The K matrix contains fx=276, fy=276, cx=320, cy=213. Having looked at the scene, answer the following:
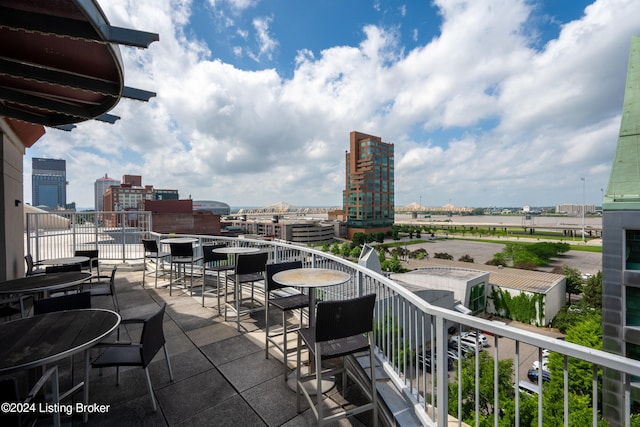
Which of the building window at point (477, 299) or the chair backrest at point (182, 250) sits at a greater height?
Answer: the chair backrest at point (182, 250)

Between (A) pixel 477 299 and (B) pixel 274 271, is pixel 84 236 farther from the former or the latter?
(A) pixel 477 299

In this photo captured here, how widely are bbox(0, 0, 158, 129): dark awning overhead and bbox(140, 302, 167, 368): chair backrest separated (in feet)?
8.41

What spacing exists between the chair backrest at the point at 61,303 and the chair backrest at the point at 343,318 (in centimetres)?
268

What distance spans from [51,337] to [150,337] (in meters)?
0.67

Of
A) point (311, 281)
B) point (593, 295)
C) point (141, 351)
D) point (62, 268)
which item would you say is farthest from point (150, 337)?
point (593, 295)

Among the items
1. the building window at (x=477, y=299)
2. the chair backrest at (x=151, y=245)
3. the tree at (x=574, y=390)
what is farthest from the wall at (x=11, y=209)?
the building window at (x=477, y=299)

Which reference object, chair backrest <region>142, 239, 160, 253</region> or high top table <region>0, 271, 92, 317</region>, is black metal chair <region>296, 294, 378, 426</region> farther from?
chair backrest <region>142, 239, 160, 253</region>

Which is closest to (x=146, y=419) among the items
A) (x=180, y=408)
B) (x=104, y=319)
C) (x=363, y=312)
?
(x=180, y=408)

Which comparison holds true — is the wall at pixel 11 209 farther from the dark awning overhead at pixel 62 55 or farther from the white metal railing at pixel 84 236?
the dark awning overhead at pixel 62 55

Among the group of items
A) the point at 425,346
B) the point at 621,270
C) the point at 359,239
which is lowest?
the point at 359,239

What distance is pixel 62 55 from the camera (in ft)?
9.85

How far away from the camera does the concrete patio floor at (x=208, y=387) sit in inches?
99.0

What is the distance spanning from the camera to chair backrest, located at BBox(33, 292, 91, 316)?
2750 mm

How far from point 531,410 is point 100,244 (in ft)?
57.7
